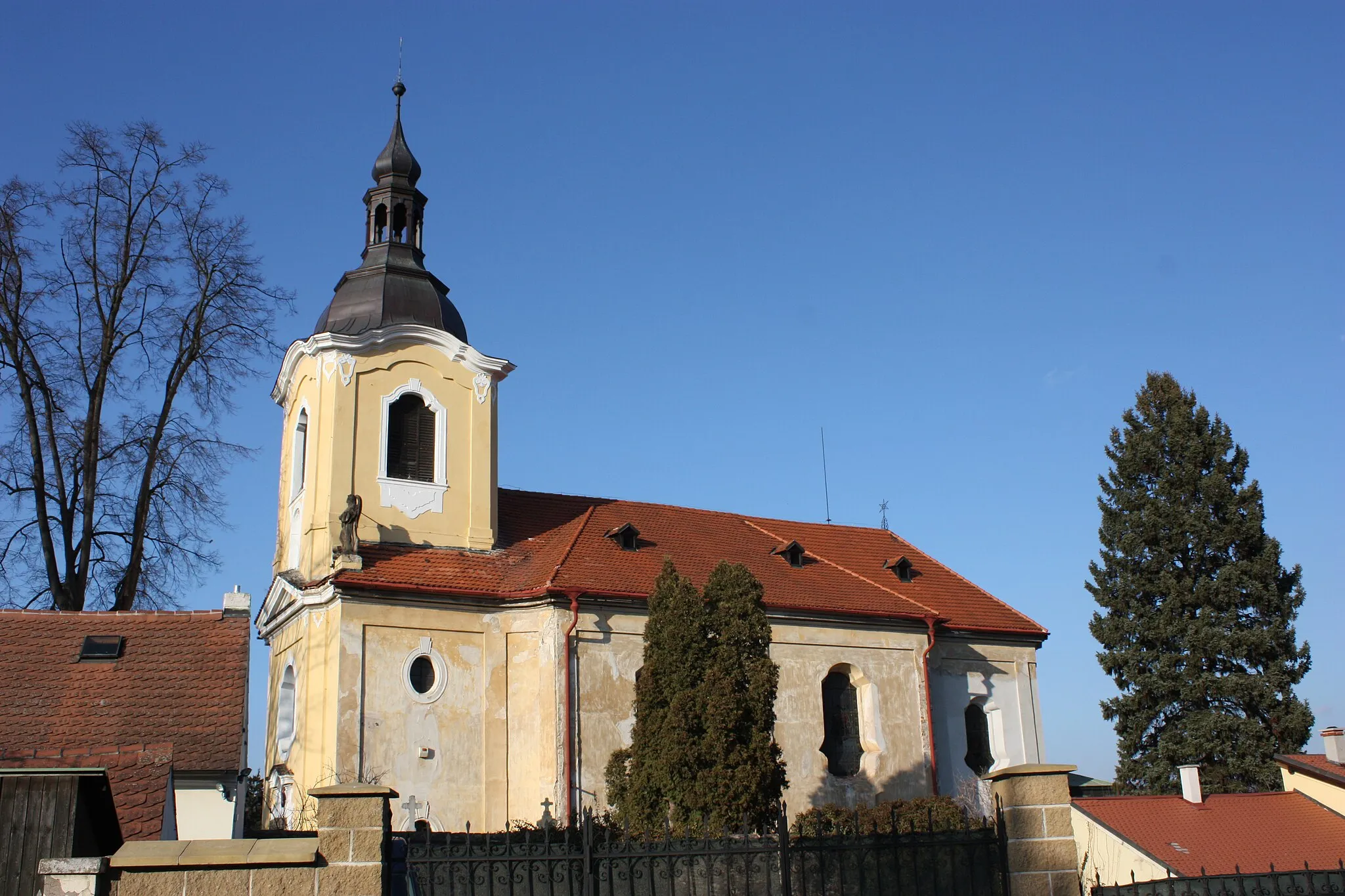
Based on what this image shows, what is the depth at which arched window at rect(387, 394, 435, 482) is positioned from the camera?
2305cm

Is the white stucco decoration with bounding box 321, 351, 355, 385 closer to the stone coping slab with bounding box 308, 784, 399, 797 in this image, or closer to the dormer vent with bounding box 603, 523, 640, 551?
the dormer vent with bounding box 603, 523, 640, 551

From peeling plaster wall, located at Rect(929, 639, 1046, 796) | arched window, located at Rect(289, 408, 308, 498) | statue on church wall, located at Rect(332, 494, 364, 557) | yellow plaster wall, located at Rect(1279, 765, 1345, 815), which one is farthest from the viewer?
peeling plaster wall, located at Rect(929, 639, 1046, 796)

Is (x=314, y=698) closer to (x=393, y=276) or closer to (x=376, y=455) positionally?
(x=376, y=455)

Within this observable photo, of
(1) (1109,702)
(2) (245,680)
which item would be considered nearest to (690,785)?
(2) (245,680)

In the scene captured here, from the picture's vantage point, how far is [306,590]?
21.1 metres

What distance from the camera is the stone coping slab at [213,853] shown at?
835cm

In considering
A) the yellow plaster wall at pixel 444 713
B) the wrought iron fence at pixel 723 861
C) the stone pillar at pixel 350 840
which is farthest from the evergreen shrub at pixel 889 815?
the stone pillar at pixel 350 840

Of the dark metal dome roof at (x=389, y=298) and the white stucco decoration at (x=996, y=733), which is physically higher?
the dark metal dome roof at (x=389, y=298)

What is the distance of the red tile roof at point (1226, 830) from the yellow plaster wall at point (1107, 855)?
14 cm

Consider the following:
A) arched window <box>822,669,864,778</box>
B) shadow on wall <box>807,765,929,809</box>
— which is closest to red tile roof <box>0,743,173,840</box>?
shadow on wall <box>807,765,929,809</box>

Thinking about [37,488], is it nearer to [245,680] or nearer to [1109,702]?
[245,680]

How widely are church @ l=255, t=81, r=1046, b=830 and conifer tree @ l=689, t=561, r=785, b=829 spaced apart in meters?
3.53

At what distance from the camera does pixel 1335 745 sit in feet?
84.1

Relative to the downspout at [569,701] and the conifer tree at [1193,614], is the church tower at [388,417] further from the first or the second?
the conifer tree at [1193,614]
